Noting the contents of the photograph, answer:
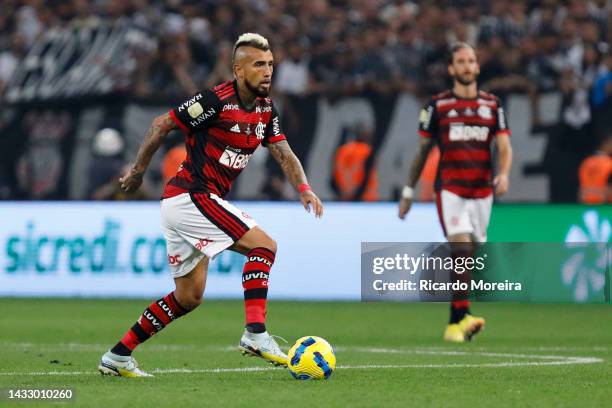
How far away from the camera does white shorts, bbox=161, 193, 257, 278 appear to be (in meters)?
7.99

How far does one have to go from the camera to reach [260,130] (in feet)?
27.1

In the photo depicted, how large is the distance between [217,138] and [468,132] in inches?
171

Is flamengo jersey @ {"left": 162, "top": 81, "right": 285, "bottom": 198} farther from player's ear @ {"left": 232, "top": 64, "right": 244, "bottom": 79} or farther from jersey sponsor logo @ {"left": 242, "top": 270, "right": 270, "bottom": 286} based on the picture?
jersey sponsor logo @ {"left": 242, "top": 270, "right": 270, "bottom": 286}

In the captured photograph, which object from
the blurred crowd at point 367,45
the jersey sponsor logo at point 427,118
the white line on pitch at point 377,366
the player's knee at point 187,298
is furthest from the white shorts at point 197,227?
the blurred crowd at point 367,45

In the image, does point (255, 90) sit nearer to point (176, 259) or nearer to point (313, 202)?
point (313, 202)

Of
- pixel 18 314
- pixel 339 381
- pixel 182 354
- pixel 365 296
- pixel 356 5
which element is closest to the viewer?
pixel 339 381

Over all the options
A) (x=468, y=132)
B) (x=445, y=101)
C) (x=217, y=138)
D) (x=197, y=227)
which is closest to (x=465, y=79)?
(x=445, y=101)

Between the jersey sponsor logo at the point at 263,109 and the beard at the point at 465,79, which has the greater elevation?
the beard at the point at 465,79

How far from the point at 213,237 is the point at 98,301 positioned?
8.94 meters

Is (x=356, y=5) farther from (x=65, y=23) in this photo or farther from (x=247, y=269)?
(x=247, y=269)

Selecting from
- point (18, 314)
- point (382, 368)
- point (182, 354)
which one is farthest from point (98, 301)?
point (382, 368)

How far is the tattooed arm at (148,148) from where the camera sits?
310 inches

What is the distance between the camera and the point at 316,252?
16906 mm

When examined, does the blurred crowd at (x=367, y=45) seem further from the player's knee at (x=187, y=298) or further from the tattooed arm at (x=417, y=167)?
the player's knee at (x=187, y=298)
